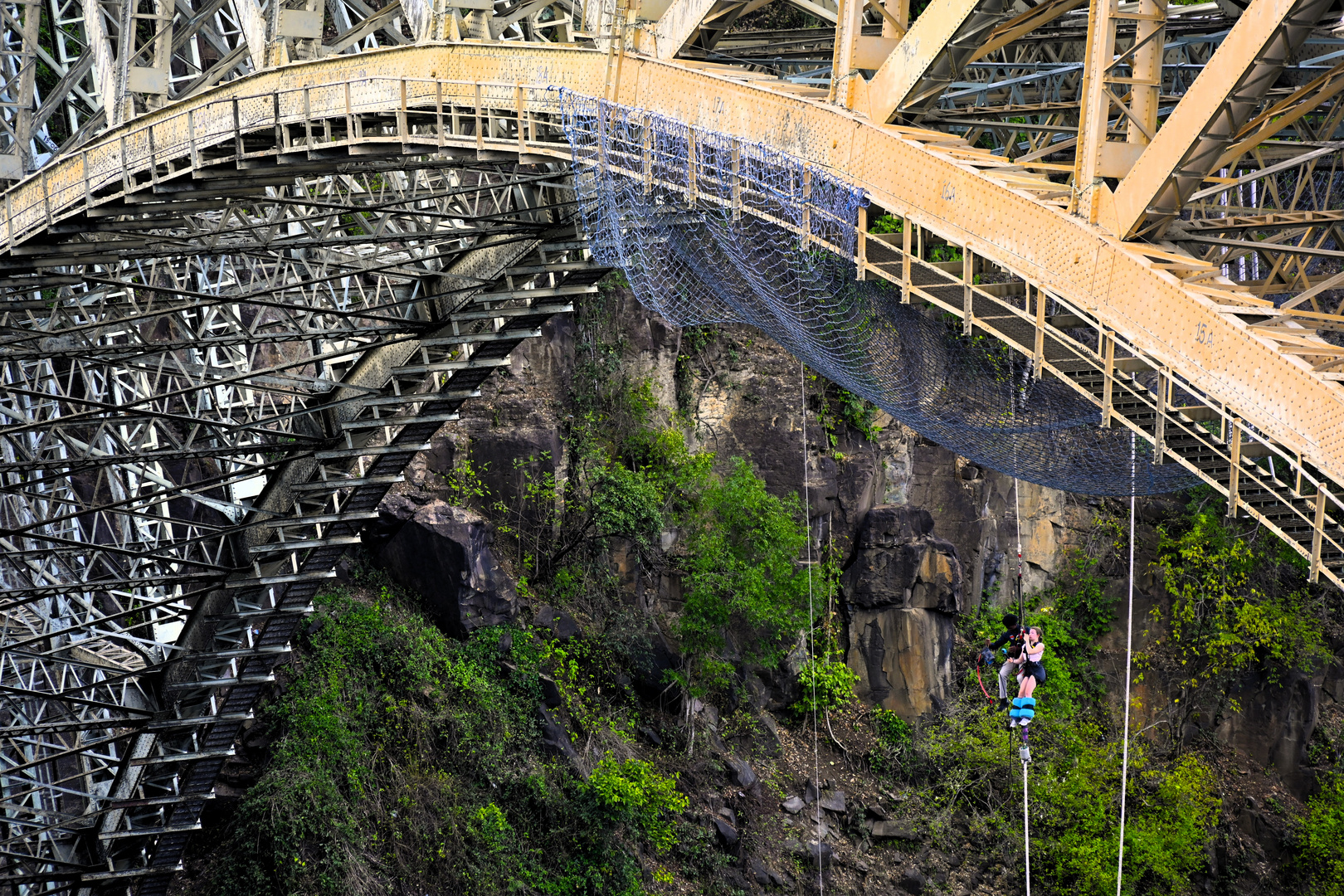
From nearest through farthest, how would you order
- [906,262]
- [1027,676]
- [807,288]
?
[906,262] → [807,288] → [1027,676]

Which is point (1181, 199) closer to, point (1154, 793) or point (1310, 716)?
point (1154, 793)

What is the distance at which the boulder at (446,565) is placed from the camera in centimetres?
2834

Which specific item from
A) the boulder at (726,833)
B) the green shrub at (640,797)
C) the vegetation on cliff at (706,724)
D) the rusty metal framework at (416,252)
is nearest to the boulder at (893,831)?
the vegetation on cliff at (706,724)

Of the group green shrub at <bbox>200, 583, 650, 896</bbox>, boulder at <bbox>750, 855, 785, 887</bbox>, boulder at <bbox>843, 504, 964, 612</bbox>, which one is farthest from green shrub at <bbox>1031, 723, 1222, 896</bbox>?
green shrub at <bbox>200, 583, 650, 896</bbox>

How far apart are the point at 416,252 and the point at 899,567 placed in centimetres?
1788

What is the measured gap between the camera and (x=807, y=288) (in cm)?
1152

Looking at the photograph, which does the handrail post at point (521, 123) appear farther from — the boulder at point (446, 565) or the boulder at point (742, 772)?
the boulder at point (742, 772)

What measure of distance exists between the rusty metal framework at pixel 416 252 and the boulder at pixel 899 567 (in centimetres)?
863

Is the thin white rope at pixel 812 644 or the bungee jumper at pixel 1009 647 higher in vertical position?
the bungee jumper at pixel 1009 647

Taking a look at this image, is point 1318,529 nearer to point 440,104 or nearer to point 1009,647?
point 440,104

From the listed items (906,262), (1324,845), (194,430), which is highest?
(906,262)

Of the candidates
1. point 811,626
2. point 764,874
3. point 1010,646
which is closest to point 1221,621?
point 811,626

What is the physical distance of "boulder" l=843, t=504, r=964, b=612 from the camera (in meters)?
34.6

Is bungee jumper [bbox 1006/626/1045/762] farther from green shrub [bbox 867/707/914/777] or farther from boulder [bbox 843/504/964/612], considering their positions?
boulder [bbox 843/504/964/612]
